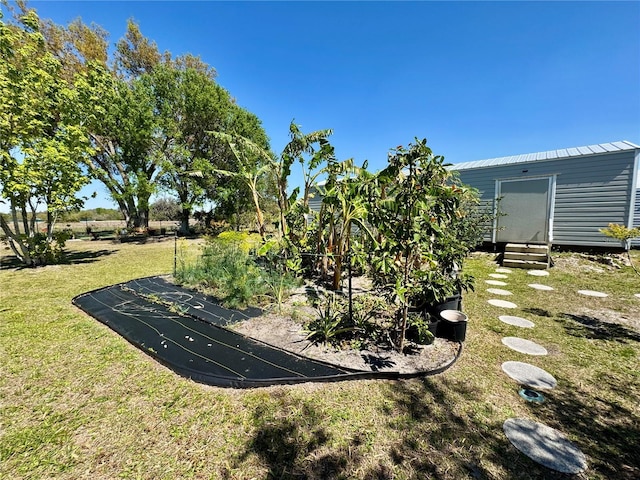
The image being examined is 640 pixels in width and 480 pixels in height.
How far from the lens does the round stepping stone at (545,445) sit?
60.7 inches

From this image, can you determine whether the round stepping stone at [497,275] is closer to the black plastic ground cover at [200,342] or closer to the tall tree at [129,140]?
the black plastic ground cover at [200,342]

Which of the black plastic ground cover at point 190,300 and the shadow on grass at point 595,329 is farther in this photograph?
the black plastic ground cover at point 190,300

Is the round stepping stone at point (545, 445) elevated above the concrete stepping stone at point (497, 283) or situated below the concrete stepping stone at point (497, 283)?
below

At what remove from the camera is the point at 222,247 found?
18.8ft

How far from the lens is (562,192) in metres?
7.64

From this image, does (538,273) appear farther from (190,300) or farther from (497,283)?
(190,300)

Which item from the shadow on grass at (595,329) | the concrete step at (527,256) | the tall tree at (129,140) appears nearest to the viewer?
the shadow on grass at (595,329)

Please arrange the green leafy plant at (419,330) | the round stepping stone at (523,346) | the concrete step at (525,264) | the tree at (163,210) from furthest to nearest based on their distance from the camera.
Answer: the tree at (163,210) → the concrete step at (525,264) → the round stepping stone at (523,346) → the green leafy plant at (419,330)

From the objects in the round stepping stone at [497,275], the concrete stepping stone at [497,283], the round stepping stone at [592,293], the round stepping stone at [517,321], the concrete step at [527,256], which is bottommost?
the round stepping stone at [517,321]

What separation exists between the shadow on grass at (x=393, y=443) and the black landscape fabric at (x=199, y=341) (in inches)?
14.0

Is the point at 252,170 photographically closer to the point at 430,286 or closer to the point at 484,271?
the point at 430,286

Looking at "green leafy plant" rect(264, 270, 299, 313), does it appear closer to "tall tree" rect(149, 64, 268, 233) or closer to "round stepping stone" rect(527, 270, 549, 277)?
"round stepping stone" rect(527, 270, 549, 277)

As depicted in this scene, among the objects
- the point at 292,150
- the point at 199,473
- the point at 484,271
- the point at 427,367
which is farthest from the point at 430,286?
the point at 484,271

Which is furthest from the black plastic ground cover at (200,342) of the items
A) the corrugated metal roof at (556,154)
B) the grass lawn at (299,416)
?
the corrugated metal roof at (556,154)
